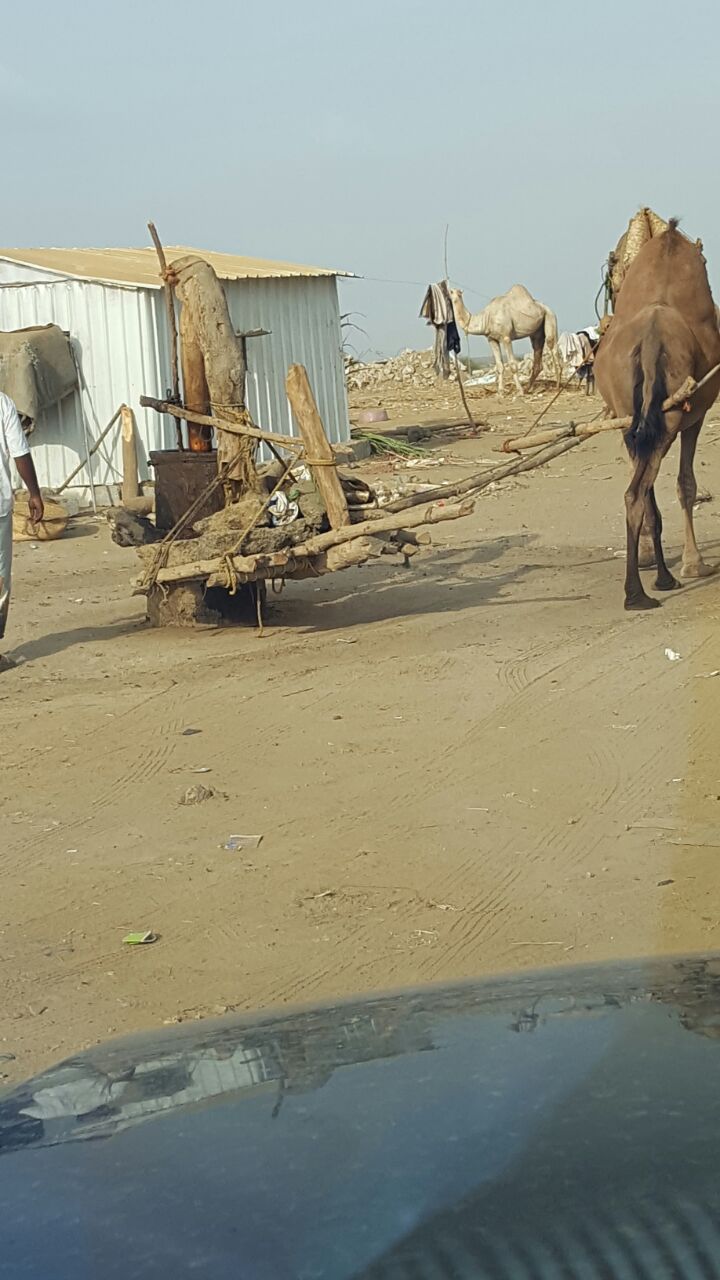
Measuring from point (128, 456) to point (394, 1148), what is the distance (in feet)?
49.0

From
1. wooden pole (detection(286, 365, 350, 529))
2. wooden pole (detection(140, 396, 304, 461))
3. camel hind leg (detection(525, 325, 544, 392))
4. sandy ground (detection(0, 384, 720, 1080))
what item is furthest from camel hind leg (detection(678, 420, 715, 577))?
camel hind leg (detection(525, 325, 544, 392))

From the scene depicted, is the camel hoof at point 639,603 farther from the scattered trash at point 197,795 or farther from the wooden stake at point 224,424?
the scattered trash at point 197,795

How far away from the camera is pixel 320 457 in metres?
9.21

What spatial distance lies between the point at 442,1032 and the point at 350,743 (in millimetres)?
5032

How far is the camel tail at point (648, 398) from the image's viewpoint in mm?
9523

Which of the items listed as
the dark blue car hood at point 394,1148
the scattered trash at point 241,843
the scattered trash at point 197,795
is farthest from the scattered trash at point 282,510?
the dark blue car hood at point 394,1148

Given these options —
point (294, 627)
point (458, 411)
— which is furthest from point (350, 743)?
point (458, 411)

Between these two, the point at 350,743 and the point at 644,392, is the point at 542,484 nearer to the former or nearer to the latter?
the point at 644,392

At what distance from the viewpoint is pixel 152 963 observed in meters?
4.58

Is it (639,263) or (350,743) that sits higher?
(639,263)

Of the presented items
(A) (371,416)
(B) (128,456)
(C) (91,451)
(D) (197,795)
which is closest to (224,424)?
(D) (197,795)

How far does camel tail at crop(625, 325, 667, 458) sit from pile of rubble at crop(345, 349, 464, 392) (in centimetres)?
2254

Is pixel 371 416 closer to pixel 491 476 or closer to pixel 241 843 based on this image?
pixel 491 476

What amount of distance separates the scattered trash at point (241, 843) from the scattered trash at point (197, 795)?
0.51 metres
